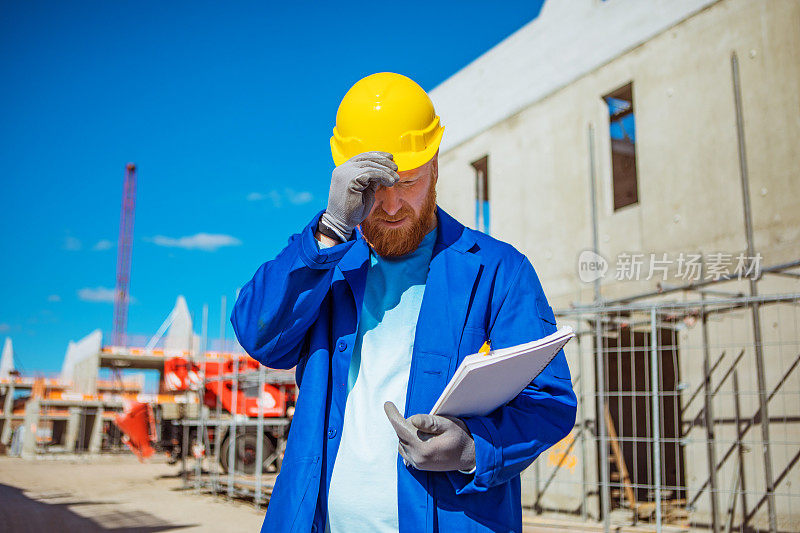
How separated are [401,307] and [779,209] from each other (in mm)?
7547

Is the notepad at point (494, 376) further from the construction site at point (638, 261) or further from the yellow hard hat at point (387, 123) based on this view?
the construction site at point (638, 261)

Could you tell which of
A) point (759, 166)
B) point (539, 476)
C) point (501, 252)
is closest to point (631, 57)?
point (759, 166)

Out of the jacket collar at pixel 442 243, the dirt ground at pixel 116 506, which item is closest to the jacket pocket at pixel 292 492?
the jacket collar at pixel 442 243

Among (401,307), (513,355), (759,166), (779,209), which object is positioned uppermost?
(759,166)

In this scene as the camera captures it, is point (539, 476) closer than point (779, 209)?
No

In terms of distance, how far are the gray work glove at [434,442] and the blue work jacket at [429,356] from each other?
34mm

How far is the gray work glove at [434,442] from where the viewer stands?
1.34 meters

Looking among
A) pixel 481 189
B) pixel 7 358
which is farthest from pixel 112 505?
pixel 7 358

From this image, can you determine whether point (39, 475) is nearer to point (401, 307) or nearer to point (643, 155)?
point (643, 155)

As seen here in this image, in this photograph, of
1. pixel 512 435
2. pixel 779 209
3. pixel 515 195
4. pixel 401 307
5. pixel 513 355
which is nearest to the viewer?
pixel 513 355

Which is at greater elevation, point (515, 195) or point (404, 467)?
point (515, 195)

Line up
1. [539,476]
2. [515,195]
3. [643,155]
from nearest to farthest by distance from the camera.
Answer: [643,155] < [539,476] < [515,195]

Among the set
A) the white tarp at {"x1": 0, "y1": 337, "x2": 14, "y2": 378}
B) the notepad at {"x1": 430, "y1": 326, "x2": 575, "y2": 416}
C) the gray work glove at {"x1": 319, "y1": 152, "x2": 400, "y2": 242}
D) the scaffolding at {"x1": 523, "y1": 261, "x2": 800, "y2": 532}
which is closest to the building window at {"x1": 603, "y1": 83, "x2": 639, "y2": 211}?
the scaffolding at {"x1": 523, "y1": 261, "x2": 800, "y2": 532}

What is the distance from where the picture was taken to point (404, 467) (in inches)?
57.7
